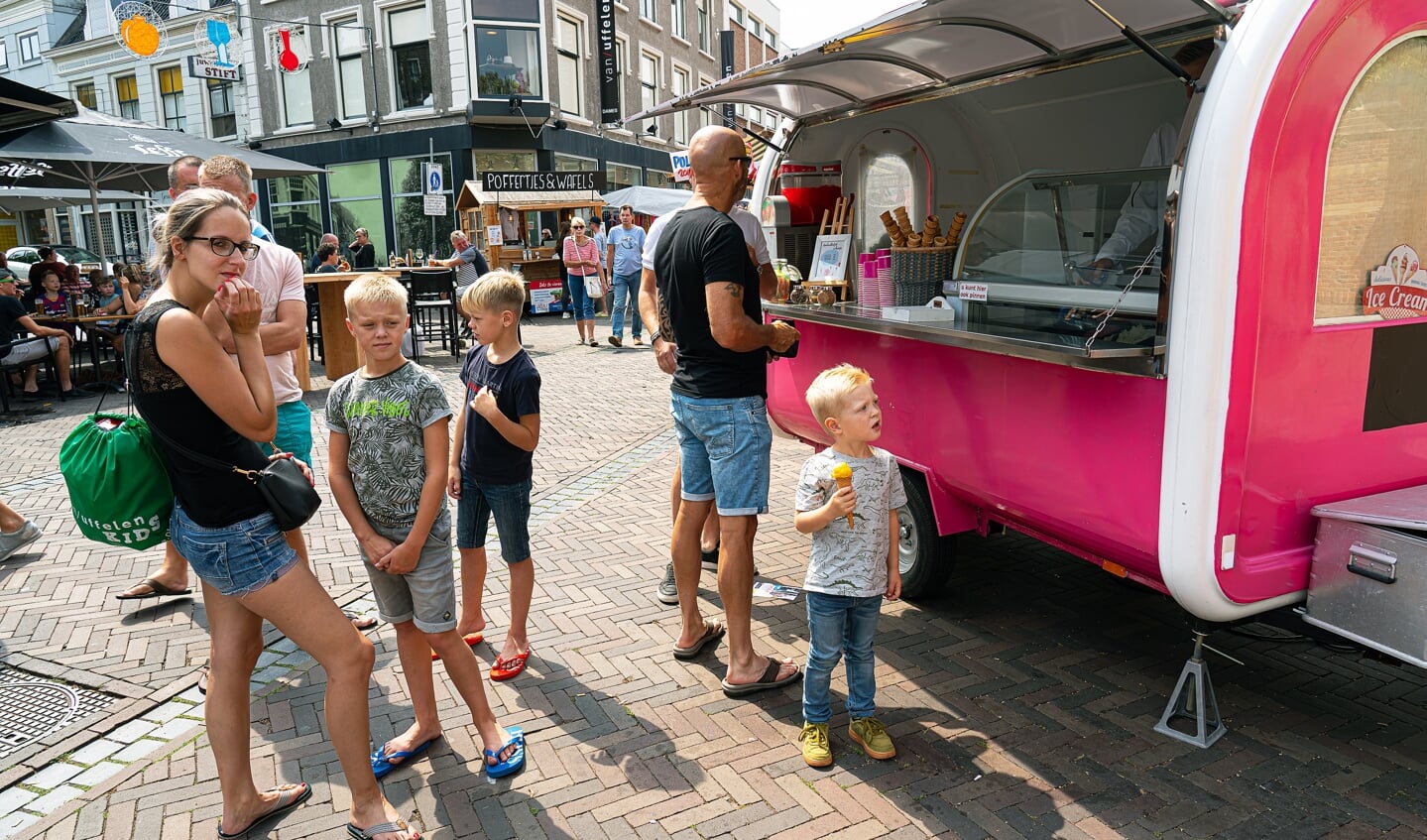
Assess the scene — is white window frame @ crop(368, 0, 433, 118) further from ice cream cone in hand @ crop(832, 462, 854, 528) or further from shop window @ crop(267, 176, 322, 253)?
ice cream cone in hand @ crop(832, 462, 854, 528)

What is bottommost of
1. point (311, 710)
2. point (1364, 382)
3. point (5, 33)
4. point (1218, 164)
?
point (311, 710)

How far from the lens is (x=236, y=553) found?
245 centimetres

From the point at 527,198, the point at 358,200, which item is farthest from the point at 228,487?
the point at 358,200

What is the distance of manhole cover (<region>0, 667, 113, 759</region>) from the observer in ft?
11.0

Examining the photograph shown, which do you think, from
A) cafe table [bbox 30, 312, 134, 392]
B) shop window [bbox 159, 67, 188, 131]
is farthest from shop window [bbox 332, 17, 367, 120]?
cafe table [bbox 30, 312, 134, 392]

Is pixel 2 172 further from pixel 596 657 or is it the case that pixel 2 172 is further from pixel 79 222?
pixel 79 222

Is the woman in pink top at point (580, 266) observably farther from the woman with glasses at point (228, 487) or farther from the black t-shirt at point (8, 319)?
the woman with glasses at point (228, 487)

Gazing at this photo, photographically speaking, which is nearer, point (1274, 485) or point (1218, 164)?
point (1218, 164)

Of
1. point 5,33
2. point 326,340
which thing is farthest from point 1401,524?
point 5,33

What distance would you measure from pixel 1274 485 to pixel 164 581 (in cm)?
469

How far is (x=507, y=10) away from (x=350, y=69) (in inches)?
175

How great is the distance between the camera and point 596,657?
384 centimetres

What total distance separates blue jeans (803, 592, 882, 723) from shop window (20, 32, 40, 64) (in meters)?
38.3

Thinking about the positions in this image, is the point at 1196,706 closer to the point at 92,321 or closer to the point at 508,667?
the point at 508,667
